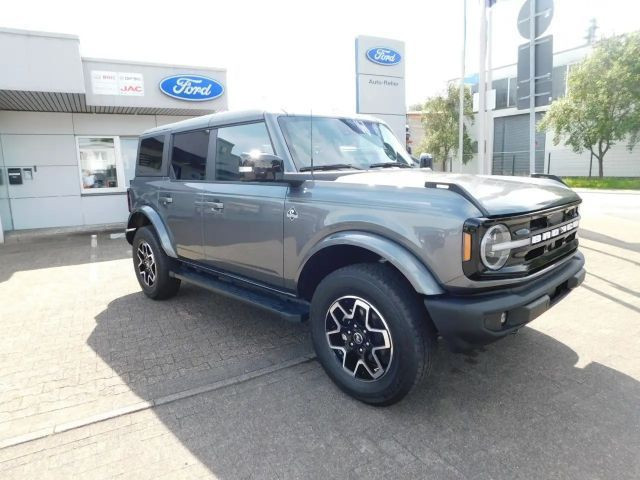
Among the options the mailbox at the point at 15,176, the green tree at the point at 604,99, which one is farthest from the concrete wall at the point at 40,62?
the green tree at the point at 604,99

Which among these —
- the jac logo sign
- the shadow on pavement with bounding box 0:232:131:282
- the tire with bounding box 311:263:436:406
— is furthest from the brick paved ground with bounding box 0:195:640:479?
the jac logo sign

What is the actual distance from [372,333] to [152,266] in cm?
336

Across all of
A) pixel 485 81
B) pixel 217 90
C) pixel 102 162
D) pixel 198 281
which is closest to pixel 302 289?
pixel 198 281

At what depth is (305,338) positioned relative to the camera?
4.05 metres

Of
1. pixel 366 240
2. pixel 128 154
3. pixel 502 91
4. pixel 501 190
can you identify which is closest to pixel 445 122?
pixel 502 91

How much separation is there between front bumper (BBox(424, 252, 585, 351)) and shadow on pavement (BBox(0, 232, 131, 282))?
23.0 ft

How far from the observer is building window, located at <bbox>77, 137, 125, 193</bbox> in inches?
452

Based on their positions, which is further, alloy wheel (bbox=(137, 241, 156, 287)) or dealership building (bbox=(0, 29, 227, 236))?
dealership building (bbox=(0, 29, 227, 236))

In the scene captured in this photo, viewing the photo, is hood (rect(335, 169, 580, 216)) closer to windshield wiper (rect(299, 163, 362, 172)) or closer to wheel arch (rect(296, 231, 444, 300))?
windshield wiper (rect(299, 163, 362, 172))

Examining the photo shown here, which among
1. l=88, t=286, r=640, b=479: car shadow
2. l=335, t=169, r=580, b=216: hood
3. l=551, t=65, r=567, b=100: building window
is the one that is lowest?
l=88, t=286, r=640, b=479: car shadow

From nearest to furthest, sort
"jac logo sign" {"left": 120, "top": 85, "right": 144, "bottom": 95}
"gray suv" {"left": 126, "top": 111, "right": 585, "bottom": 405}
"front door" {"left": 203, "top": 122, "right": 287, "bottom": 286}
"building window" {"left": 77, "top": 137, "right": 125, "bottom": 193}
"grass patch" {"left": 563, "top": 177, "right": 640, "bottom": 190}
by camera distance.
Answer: "gray suv" {"left": 126, "top": 111, "right": 585, "bottom": 405} < "front door" {"left": 203, "top": 122, "right": 287, "bottom": 286} < "jac logo sign" {"left": 120, "top": 85, "right": 144, "bottom": 95} < "building window" {"left": 77, "top": 137, "right": 125, "bottom": 193} < "grass patch" {"left": 563, "top": 177, "right": 640, "bottom": 190}

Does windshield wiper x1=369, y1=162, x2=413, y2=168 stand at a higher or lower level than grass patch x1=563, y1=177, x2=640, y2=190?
higher

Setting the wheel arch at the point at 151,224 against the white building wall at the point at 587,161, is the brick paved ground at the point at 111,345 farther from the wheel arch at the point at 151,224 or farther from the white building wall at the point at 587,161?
the white building wall at the point at 587,161

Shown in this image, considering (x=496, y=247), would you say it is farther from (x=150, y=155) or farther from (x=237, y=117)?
(x=150, y=155)
